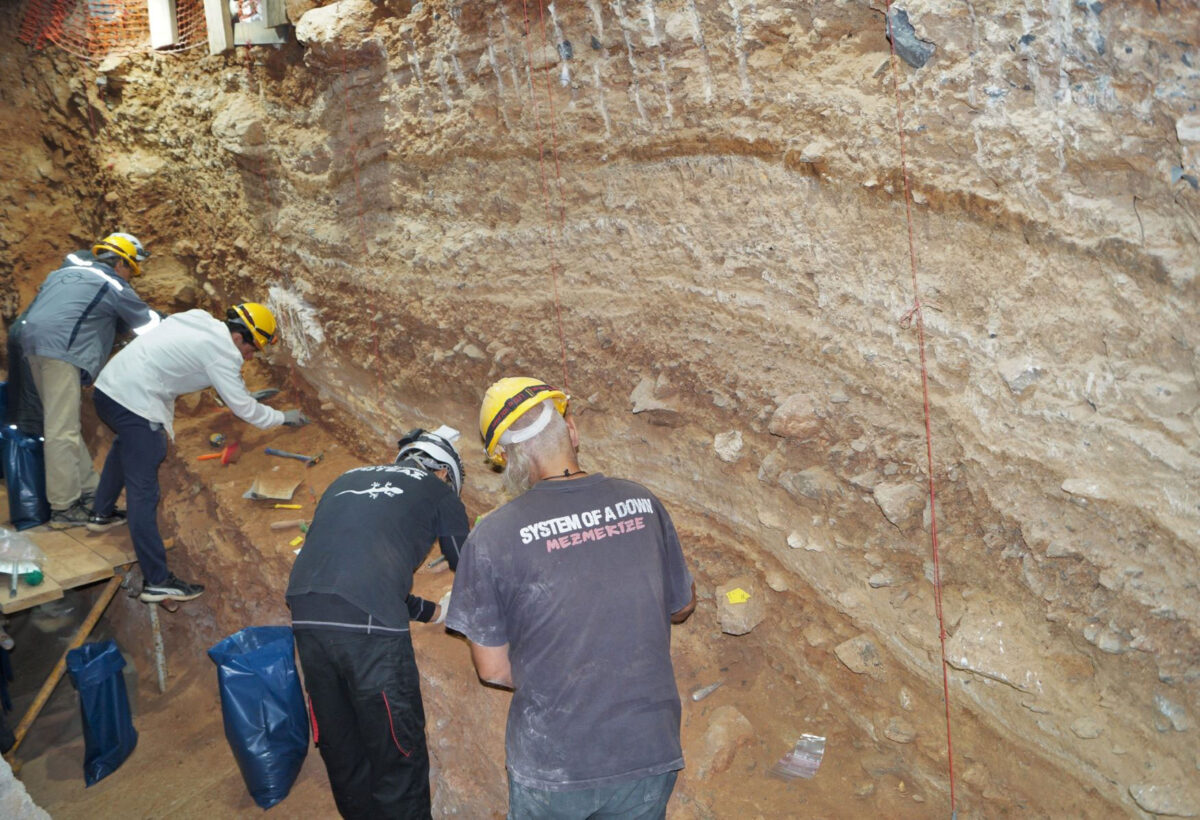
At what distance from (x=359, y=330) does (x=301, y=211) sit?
800 millimetres

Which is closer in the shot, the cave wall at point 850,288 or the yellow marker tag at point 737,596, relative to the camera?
the cave wall at point 850,288

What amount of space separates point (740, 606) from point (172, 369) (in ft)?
9.92

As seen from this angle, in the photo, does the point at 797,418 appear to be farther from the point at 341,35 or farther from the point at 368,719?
the point at 341,35

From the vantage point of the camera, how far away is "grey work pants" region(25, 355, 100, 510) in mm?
4793

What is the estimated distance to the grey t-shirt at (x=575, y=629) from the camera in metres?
2.13

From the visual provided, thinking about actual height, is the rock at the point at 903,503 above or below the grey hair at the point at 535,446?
below

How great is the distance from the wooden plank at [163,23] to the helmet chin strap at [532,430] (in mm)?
4555

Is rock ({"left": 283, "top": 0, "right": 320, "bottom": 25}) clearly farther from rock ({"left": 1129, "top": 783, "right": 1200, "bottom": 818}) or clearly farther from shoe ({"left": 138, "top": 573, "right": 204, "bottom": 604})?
rock ({"left": 1129, "top": 783, "right": 1200, "bottom": 818})

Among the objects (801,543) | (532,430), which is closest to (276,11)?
(532,430)

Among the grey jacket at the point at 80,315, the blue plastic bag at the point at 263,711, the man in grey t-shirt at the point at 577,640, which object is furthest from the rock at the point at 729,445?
the grey jacket at the point at 80,315

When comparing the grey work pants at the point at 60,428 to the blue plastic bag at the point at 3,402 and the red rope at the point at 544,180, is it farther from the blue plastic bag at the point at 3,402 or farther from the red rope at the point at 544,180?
the red rope at the point at 544,180

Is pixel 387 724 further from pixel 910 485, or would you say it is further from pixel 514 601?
pixel 910 485

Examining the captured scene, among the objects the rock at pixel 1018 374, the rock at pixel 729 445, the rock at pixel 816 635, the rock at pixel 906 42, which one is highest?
the rock at pixel 906 42

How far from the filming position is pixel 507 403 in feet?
7.80
